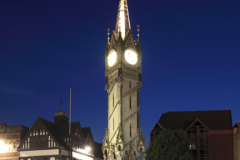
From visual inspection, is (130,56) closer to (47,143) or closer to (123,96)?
(123,96)

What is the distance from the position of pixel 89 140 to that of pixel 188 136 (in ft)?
85.4

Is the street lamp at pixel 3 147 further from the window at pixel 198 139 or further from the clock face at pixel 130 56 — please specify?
the window at pixel 198 139

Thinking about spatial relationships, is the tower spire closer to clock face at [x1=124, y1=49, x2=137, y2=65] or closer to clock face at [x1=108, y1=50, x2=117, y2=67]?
clock face at [x1=124, y1=49, x2=137, y2=65]

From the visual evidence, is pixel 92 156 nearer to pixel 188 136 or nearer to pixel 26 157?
pixel 26 157

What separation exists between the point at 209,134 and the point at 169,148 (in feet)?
63.8

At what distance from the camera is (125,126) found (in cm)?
7200

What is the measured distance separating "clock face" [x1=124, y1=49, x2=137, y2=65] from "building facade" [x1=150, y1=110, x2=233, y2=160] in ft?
44.2

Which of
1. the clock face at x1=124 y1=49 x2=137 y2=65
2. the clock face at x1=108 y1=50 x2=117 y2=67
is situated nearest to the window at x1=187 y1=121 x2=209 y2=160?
the clock face at x1=124 y1=49 x2=137 y2=65

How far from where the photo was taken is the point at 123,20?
7981 cm

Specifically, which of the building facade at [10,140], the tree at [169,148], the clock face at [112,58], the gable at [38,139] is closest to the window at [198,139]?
the tree at [169,148]

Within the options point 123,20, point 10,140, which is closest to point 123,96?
point 123,20

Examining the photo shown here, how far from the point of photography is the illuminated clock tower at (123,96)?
71.1 meters

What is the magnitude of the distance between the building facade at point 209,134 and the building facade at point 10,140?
27540 mm

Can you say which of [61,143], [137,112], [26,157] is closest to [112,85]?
[137,112]
